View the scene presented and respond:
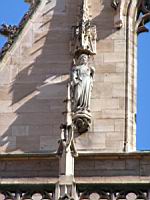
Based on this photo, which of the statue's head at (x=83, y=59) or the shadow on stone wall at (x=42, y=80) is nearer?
the shadow on stone wall at (x=42, y=80)

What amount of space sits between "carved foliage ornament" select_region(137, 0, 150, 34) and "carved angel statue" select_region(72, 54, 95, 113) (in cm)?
91

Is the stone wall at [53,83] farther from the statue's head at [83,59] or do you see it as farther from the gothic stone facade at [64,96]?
the statue's head at [83,59]

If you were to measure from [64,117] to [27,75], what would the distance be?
3.35 ft

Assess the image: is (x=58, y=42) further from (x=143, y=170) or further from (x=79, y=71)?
(x=143, y=170)

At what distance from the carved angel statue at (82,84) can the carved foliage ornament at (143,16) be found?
0.91 meters

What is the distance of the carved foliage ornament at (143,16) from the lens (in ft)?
67.5

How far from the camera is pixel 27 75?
20.3 metres

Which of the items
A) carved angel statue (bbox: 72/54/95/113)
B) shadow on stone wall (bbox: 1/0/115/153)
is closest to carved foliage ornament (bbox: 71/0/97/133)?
carved angel statue (bbox: 72/54/95/113)

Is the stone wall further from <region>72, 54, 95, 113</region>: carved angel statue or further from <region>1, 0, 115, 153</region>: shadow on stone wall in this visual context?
<region>72, 54, 95, 113</region>: carved angel statue

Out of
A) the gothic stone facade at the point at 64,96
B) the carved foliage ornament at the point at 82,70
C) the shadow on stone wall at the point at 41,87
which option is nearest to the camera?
the gothic stone facade at the point at 64,96

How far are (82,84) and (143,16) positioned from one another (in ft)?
4.57

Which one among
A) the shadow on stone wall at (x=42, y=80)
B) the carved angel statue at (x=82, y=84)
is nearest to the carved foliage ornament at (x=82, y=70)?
the carved angel statue at (x=82, y=84)

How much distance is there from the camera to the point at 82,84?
19.9m

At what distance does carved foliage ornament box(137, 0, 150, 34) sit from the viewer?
2058 centimetres
